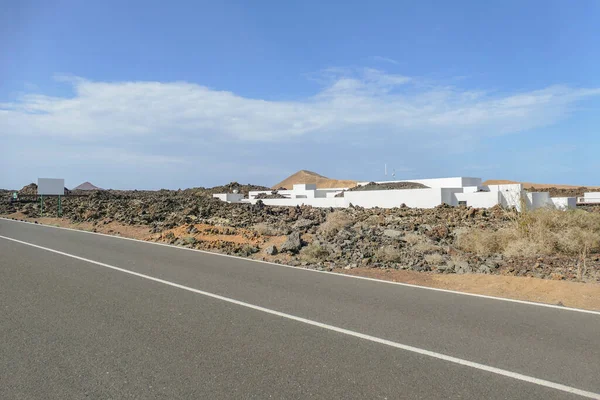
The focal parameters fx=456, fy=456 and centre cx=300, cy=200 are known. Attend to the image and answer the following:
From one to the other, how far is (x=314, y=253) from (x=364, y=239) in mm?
3330

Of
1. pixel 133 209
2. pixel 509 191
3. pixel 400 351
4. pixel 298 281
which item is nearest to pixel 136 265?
pixel 298 281

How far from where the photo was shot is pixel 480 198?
99.5 ft

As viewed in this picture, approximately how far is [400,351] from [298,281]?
15.8 feet

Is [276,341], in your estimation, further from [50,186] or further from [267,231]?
[50,186]

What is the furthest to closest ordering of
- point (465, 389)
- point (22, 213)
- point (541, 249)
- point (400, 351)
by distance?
point (22, 213) → point (541, 249) → point (400, 351) → point (465, 389)

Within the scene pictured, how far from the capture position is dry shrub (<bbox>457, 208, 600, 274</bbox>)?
46.4 ft

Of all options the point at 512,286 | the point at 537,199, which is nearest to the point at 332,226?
the point at 512,286

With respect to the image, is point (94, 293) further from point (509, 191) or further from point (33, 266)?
point (509, 191)

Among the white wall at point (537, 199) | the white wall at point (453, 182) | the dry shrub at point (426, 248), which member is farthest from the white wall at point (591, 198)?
the dry shrub at point (426, 248)

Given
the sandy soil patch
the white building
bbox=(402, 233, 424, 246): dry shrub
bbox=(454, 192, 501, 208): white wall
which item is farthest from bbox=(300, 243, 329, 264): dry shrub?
bbox=(454, 192, 501, 208): white wall

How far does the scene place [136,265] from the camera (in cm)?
1157

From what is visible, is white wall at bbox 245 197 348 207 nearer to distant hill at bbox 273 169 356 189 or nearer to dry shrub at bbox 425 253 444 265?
dry shrub at bbox 425 253 444 265

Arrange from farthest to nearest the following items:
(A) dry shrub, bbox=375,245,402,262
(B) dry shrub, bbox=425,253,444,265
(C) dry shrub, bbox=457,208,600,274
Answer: (C) dry shrub, bbox=457,208,600,274, (A) dry shrub, bbox=375,245,402,262, (B) dry shrub, bbox=425,253,444,265

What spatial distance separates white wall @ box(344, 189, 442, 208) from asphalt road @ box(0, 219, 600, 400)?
22.7 metres
